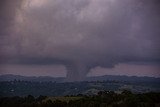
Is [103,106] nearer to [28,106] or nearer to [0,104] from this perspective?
[28,106]

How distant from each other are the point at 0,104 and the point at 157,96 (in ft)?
218

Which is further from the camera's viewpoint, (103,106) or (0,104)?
(0,104)

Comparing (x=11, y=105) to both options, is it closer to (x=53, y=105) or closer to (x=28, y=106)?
(x=28, y=106)

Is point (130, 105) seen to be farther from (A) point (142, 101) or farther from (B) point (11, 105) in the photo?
(B) point (11, 105)

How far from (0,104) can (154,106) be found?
6388 cm

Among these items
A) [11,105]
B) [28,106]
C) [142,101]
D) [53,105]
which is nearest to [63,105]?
[53,105]

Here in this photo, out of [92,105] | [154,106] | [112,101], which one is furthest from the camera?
[112,101]

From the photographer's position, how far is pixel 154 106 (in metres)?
106

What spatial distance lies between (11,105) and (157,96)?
6317 centimetres

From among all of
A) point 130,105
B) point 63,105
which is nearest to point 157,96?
point 130,105

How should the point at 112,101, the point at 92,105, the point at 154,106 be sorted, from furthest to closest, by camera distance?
1. the point at 112,101
2. the point at 92,105
3. the point at 154,106

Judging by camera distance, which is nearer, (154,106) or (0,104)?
(154,106)

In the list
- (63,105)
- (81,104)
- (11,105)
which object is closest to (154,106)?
(81,104)

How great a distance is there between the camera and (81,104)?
118 m
